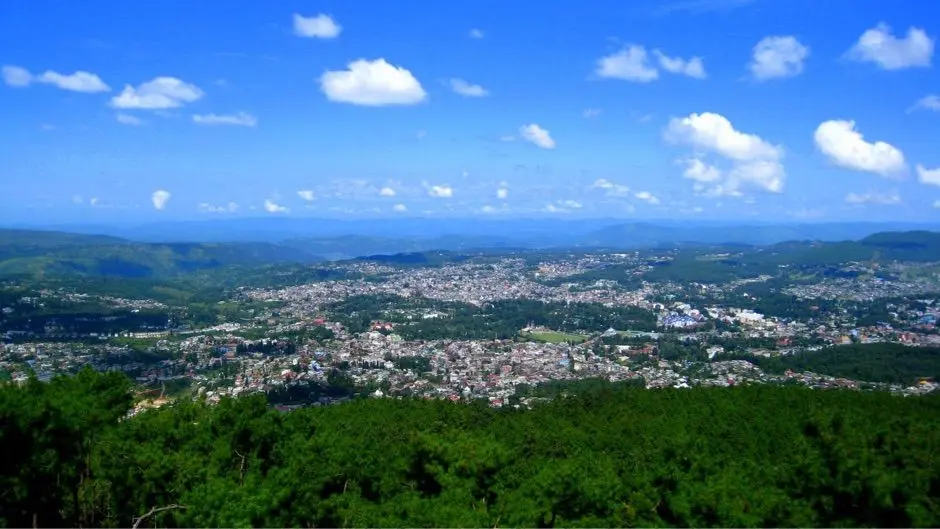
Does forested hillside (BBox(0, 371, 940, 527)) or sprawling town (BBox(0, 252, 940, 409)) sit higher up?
forested hillside (BBox(0, 371, 940, 527))

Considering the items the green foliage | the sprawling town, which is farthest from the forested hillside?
the green foliage

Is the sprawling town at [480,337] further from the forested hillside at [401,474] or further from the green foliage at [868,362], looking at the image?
the forested hillside at [401,474]

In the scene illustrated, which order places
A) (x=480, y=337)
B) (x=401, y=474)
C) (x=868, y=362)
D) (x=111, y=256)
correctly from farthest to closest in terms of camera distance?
(x=111, y=256) < (x=480, y=337) < (x=868, y=362) < (x=401, y=474)

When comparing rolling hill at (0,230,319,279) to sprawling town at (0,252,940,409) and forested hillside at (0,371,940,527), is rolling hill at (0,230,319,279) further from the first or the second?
forested hillside at (0,371,940,527)

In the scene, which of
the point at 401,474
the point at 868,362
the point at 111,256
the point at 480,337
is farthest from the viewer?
the point at 111,256

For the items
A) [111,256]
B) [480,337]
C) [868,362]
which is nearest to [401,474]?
[868,362]

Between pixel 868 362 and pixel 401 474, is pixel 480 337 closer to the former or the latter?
pixel 868 362
